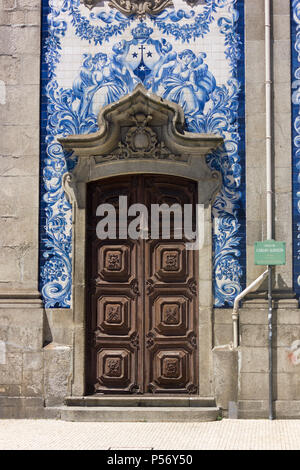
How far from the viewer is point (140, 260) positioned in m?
9.72

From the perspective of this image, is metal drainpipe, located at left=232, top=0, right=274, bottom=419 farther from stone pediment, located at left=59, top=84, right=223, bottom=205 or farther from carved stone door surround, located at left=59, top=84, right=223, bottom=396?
stone pediment, located at left=59, top=84, right=223, bottom=205

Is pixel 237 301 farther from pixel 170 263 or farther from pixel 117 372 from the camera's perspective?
pixel 117 372

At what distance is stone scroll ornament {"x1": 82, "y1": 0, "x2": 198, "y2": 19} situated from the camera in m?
9.92

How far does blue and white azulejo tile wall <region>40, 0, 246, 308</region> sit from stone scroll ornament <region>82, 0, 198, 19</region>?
0.06 meters

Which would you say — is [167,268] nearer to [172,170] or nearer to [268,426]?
[172,170]

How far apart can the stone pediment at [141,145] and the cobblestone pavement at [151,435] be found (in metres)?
2.72

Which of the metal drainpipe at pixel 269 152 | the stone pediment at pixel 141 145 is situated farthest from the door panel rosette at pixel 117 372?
the stone pediment at pixel 141 145

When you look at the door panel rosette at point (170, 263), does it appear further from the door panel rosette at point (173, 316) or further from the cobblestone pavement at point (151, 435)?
the cobblestone pavement at point (151, 435)

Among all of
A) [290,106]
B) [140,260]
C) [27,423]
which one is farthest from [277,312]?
[27,423]

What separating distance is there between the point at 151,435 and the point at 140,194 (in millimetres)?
2982

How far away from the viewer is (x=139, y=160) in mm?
9719

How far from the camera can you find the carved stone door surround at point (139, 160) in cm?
959

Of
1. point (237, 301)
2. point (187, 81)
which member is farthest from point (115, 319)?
point (187, 81)

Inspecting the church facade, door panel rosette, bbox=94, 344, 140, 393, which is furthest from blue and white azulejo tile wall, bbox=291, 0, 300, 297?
door panel rosette, bbox=94, 344, 140, 393
